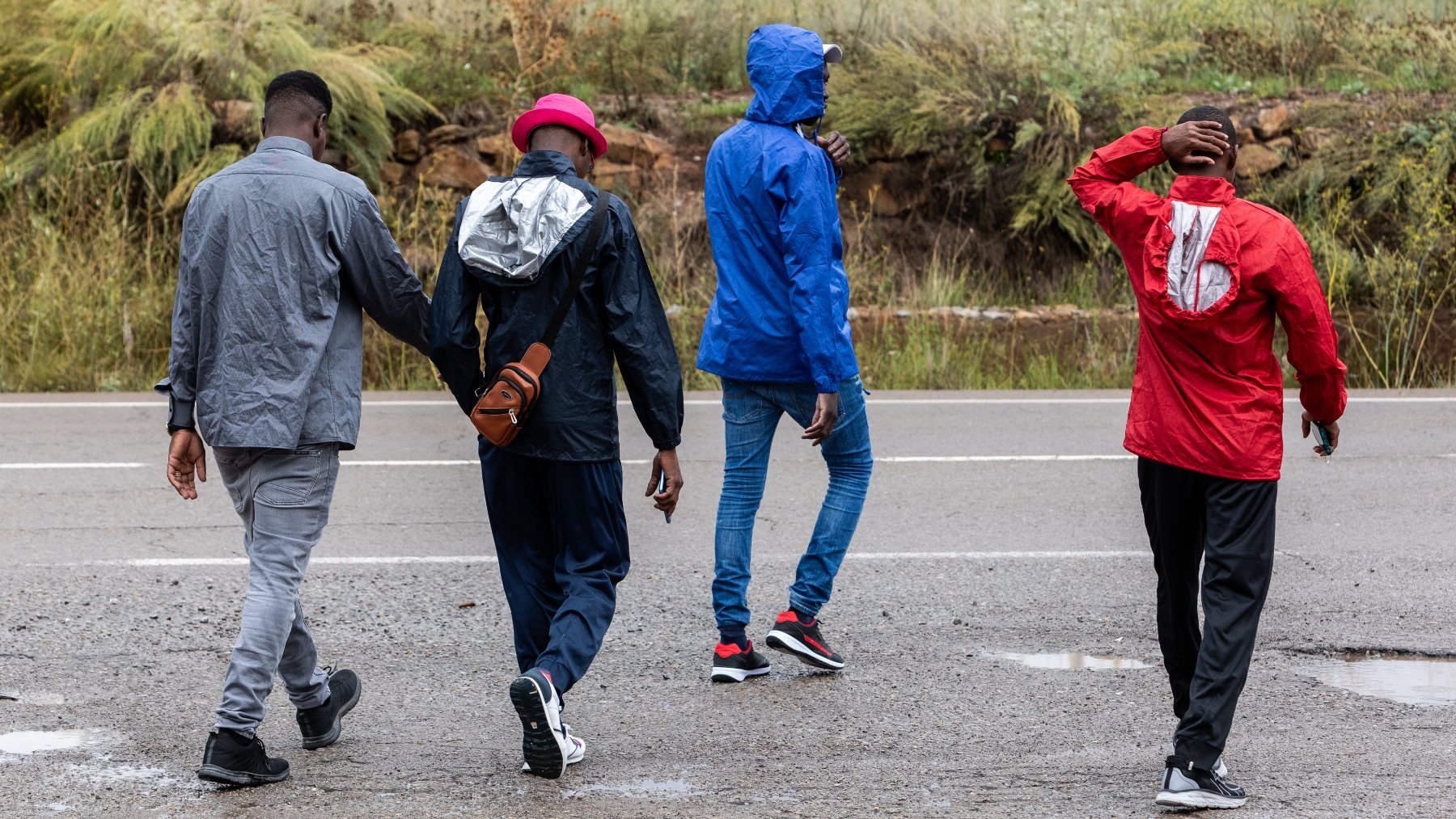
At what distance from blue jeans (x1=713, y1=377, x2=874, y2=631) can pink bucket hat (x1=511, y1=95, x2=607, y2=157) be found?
114cm

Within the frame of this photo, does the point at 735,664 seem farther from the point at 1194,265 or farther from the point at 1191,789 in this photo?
the point at 1194,265

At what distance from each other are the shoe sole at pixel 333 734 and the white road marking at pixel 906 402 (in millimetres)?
7128

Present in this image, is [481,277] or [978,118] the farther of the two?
[978,118]

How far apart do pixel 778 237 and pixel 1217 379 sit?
155 cm

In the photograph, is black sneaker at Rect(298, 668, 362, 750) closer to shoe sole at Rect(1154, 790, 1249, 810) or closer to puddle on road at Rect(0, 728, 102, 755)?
puddle on road at Rect(0, 728, 102, 755)

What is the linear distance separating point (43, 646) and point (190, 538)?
1.80 m

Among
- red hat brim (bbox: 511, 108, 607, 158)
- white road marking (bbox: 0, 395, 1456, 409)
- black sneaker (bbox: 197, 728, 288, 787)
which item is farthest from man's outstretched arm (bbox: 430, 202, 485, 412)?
white road marking (bbox: 0, 395, 1456, 409)

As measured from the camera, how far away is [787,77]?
16.6 ft

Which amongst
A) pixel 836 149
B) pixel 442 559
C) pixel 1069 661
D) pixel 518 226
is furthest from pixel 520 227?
pixel 442 559

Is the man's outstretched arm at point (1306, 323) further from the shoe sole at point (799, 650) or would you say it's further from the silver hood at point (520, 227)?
the shoe sole at point (799, 650)

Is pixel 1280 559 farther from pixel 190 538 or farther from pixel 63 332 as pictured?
pixel 63 332

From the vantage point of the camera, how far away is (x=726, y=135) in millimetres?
5156

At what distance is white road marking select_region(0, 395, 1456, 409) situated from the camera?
1162 cm

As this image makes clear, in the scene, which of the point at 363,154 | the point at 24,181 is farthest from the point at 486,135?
the point at 24,181
